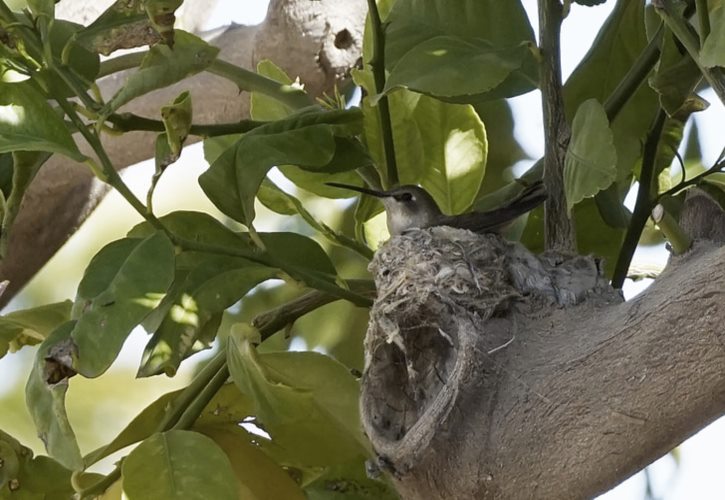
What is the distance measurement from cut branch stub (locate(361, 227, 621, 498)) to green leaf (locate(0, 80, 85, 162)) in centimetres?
31

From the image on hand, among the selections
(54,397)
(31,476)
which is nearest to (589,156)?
(54,397)

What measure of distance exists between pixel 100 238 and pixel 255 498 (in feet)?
3.39

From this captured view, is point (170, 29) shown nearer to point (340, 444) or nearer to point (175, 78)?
point (175, 78)

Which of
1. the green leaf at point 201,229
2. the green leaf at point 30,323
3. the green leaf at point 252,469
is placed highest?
the green leaf at point 201,229

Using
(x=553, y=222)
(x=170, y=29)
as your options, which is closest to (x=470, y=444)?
(x=553, y=222)

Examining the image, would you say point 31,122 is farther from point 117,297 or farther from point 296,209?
point 296,209

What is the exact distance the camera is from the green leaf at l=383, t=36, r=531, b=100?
38.9 inches

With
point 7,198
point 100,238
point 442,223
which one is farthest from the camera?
point 100,238

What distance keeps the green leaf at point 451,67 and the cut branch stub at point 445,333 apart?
0.60ft

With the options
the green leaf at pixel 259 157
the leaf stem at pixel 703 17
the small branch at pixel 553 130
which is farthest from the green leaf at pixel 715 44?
the green leaf at pixel 259 157

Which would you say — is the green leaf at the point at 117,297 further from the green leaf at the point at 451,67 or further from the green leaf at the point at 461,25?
the green leaf at the point at 461,25

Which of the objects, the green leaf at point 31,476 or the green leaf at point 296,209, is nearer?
the green leaf at point 31,476

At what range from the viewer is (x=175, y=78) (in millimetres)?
978

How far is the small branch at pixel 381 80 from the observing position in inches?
42.1
